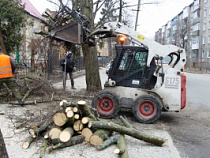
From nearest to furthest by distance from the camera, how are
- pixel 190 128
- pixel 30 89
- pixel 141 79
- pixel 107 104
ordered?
pixel 190 128, pixel 107 104, pixel 141 79, pixel 30 89

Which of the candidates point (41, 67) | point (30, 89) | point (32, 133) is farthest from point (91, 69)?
point (32, 133)

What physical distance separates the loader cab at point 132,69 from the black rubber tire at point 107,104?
1.84 ft

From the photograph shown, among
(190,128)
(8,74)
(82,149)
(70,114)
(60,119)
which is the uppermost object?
(8,74)

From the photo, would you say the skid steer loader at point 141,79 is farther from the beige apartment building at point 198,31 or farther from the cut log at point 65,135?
the beige apartment building at point 198,31

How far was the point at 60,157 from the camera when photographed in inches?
163

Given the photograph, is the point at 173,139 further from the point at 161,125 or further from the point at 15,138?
the point at 15,138

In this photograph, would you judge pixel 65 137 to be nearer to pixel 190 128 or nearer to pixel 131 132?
pixel 131 132

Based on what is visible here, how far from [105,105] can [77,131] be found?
2087mm

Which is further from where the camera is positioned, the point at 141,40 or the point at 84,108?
the point at 141,40

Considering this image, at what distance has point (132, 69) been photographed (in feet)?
22.9

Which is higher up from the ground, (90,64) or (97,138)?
(90,64)

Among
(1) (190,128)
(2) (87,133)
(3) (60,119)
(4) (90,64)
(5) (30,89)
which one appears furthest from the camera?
(4) (90,64)

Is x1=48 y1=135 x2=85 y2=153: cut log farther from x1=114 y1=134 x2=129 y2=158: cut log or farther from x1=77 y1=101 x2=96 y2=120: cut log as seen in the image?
x1=114 y1=134 x2=129 y2=158: cut log

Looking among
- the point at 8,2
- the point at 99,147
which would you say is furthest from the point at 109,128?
the point at 8,2
